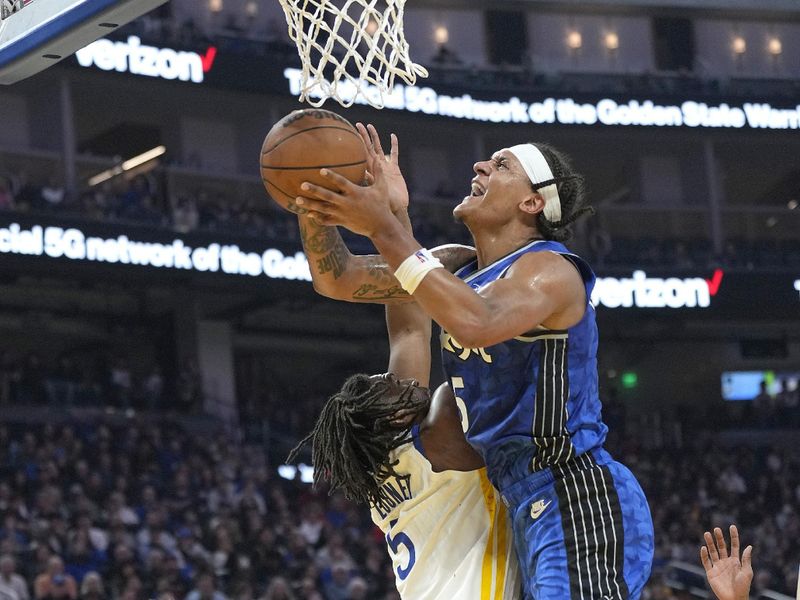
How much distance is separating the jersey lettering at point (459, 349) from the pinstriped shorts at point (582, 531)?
35 centimetres

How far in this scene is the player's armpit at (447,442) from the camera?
13.2 feet

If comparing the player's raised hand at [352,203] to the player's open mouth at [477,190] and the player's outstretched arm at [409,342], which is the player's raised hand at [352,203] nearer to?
the player's open mouth at [477,190]

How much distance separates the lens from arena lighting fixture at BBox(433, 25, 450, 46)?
25016 mm

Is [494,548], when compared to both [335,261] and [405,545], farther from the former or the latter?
[335,261]

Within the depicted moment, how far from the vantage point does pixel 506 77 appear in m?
22.7

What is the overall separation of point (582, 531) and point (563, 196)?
3.18ft

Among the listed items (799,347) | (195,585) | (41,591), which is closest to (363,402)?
(41,591)

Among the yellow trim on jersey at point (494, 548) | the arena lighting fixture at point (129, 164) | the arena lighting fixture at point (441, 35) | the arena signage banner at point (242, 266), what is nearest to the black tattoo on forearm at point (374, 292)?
the yellow trim on jersey at point (494, 548)

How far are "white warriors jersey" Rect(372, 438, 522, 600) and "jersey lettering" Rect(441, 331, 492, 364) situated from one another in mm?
341

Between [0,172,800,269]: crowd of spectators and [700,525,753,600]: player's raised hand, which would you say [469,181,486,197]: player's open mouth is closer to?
[700,525,753,600]: player's raised hand

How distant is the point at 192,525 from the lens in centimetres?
1402

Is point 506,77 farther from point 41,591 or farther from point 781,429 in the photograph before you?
point 41,591

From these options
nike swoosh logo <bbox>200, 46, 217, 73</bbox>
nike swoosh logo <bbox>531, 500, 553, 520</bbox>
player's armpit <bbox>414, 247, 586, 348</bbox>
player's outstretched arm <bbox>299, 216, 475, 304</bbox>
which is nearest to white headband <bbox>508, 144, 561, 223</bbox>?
player's armpit <bbox>414, 247, 586, 348</bbox>

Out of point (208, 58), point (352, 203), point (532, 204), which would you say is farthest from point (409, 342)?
point (208, 58)
